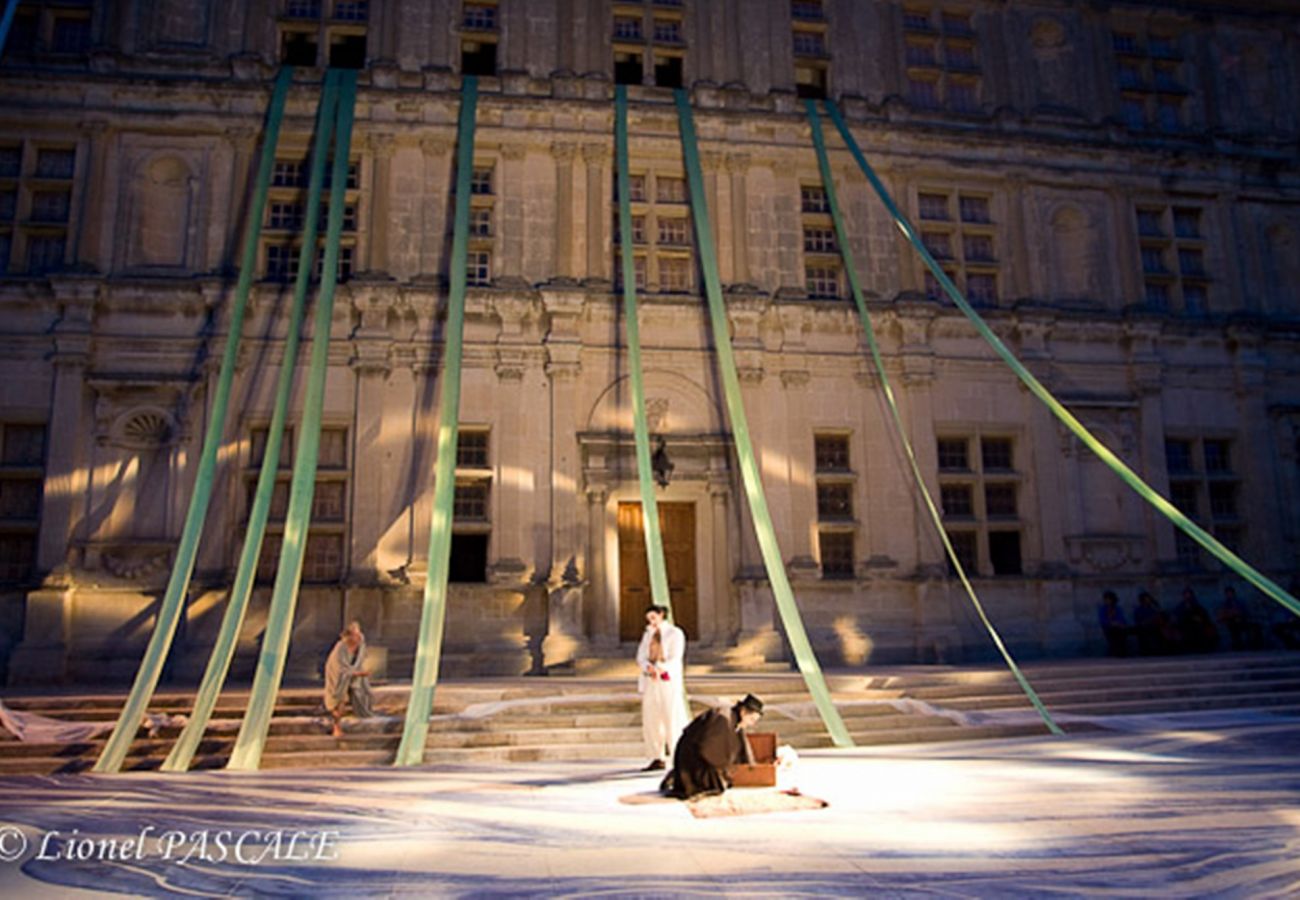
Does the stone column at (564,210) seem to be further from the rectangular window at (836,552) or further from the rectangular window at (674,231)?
the rectangular window at (836,552)

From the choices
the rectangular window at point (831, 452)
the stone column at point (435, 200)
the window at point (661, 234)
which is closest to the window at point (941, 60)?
the window at point (661, 234)

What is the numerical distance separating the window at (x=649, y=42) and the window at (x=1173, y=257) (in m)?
9.90

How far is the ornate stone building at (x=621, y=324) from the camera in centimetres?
1438

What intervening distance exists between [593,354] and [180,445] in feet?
22.0

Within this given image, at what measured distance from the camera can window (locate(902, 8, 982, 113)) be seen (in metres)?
18.2

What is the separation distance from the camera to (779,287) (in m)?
16.4

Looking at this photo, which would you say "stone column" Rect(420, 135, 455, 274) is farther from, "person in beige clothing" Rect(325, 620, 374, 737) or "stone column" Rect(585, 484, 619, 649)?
"person in beige clothing" Rect(325, 620, 374, 737)

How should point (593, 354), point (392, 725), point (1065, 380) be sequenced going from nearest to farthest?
point (392, 725), point (593, 354), point (1065, 380)

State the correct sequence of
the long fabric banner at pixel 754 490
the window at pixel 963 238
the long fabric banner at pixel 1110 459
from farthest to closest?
1. the window at pixel 963 238
2. the long fabric banner at pixel 1110 459
3. the long fabric banner at pixel 754 490

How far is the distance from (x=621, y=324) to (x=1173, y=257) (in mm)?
11477

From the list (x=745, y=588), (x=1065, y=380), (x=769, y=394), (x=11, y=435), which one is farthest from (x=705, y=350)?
(x=11, y=435)

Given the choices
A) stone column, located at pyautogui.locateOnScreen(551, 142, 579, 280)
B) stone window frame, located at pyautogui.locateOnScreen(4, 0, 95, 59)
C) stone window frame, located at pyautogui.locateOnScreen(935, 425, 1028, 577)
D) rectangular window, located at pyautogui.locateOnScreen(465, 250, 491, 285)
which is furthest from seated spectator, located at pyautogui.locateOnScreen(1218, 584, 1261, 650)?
stone window frame, located at pyautogui.locateOnScreen(4, 0, 95, 59)

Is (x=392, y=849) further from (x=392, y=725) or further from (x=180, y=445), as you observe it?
(x=180, y=445)

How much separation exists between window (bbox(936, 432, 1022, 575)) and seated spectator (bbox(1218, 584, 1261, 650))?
345 cm
